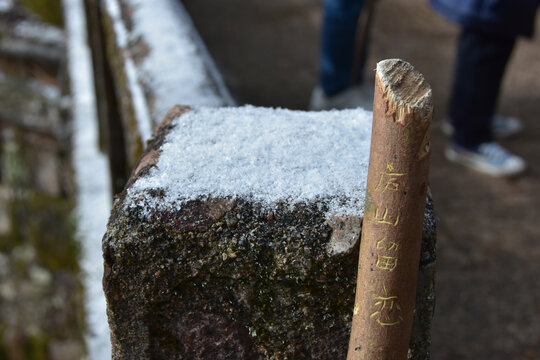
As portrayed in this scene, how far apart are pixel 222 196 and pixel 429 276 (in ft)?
1.04

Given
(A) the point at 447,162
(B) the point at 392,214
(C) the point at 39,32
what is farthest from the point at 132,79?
(C) the point at 39,32

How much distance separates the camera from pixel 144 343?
0.87 m

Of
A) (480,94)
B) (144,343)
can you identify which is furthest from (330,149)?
(480,94)

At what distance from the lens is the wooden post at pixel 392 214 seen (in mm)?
658

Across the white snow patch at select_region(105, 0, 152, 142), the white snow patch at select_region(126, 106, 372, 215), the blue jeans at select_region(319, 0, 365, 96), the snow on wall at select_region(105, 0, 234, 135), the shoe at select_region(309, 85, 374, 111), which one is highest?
the white snow patch at select_region(126, 106, 372, 215)

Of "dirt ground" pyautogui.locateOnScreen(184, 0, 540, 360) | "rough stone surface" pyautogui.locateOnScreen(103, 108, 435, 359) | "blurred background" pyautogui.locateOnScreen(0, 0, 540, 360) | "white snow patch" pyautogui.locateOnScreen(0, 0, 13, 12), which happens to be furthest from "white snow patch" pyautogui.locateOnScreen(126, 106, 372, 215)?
"white snow patch" pyautogui.locateOnScreen(0, 0, 13, 12)

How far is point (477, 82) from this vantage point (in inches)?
108

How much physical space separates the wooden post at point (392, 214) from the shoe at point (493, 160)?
2321mm

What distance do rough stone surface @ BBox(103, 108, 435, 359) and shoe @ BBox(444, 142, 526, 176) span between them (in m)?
2.25

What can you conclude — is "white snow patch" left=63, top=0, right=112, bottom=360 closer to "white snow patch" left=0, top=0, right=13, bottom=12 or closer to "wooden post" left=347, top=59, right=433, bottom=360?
"white snow patch" left=0, top=0, right=13, bottom=12

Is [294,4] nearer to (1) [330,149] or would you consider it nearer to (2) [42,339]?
(2) [42,339]

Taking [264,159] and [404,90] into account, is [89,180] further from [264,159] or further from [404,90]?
[404,90]

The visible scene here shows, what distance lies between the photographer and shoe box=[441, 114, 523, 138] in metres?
3.25

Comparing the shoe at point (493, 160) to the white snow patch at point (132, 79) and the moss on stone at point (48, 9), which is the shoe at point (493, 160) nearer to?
the white snow patch at point (132, 79)
